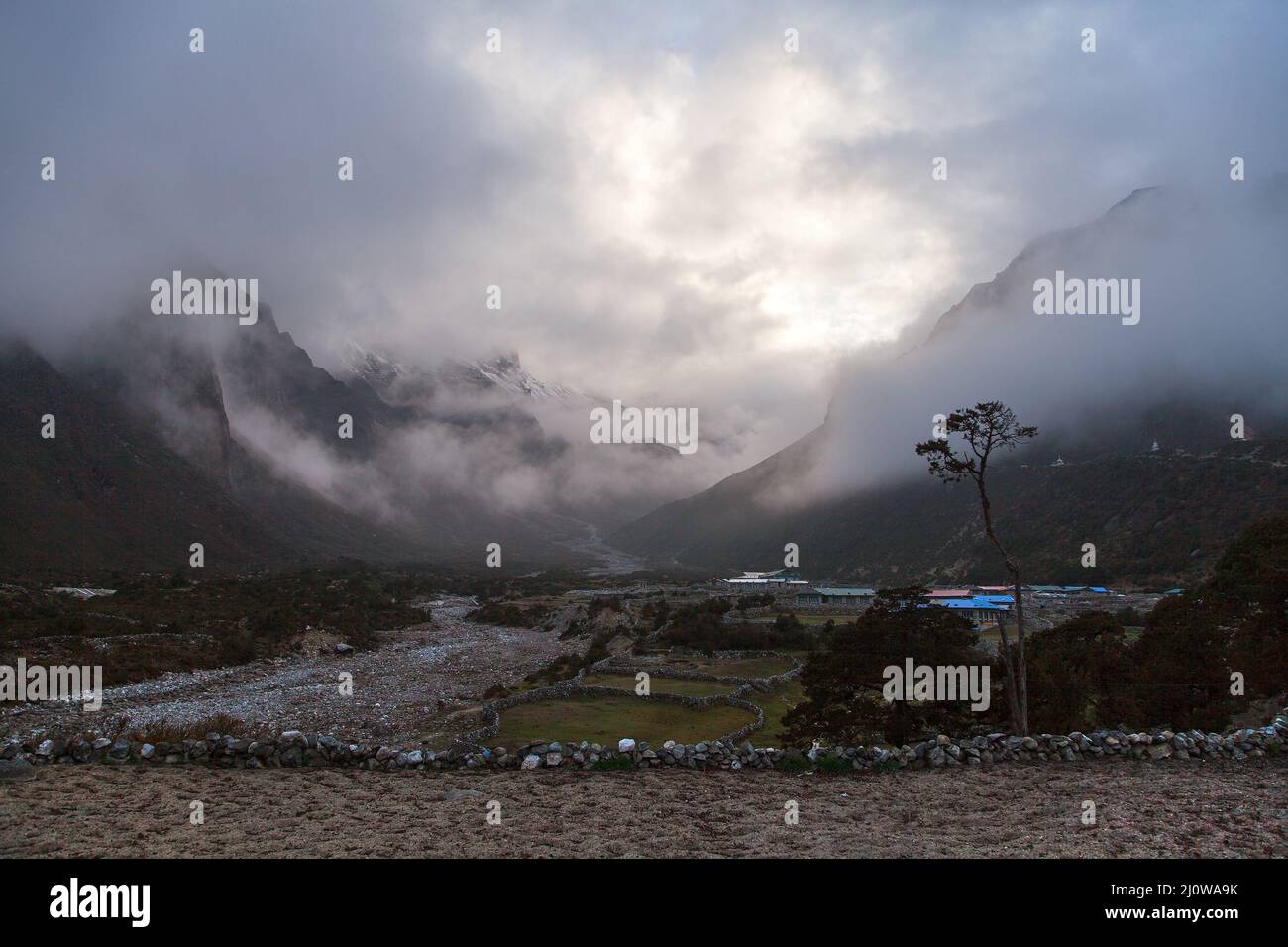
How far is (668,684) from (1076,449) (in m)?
111

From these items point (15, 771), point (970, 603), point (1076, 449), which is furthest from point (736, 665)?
point (1076, 449)

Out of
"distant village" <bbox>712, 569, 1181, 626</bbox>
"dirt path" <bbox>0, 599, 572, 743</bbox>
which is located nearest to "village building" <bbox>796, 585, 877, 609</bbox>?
Result: "distant village" <bbox>712, 569, 1181, 626</bbox>

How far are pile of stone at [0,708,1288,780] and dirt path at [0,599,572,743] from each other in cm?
826

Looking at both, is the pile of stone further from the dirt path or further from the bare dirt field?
the dirt path

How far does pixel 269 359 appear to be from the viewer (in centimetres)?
16700

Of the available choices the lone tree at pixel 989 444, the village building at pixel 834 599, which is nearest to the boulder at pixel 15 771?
the lone tree at pixel 989 444

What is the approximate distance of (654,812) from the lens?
32.9 feet

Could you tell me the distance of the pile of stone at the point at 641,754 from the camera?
41.1 ft

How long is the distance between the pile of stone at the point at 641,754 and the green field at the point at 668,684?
16.3 metres

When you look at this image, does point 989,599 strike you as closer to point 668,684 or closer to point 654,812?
point 668,684

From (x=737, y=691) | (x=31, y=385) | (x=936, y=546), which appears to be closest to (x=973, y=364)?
(x=936, y=546)

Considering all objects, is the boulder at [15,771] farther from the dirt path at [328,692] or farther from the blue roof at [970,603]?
the blue roof at [970,603]
